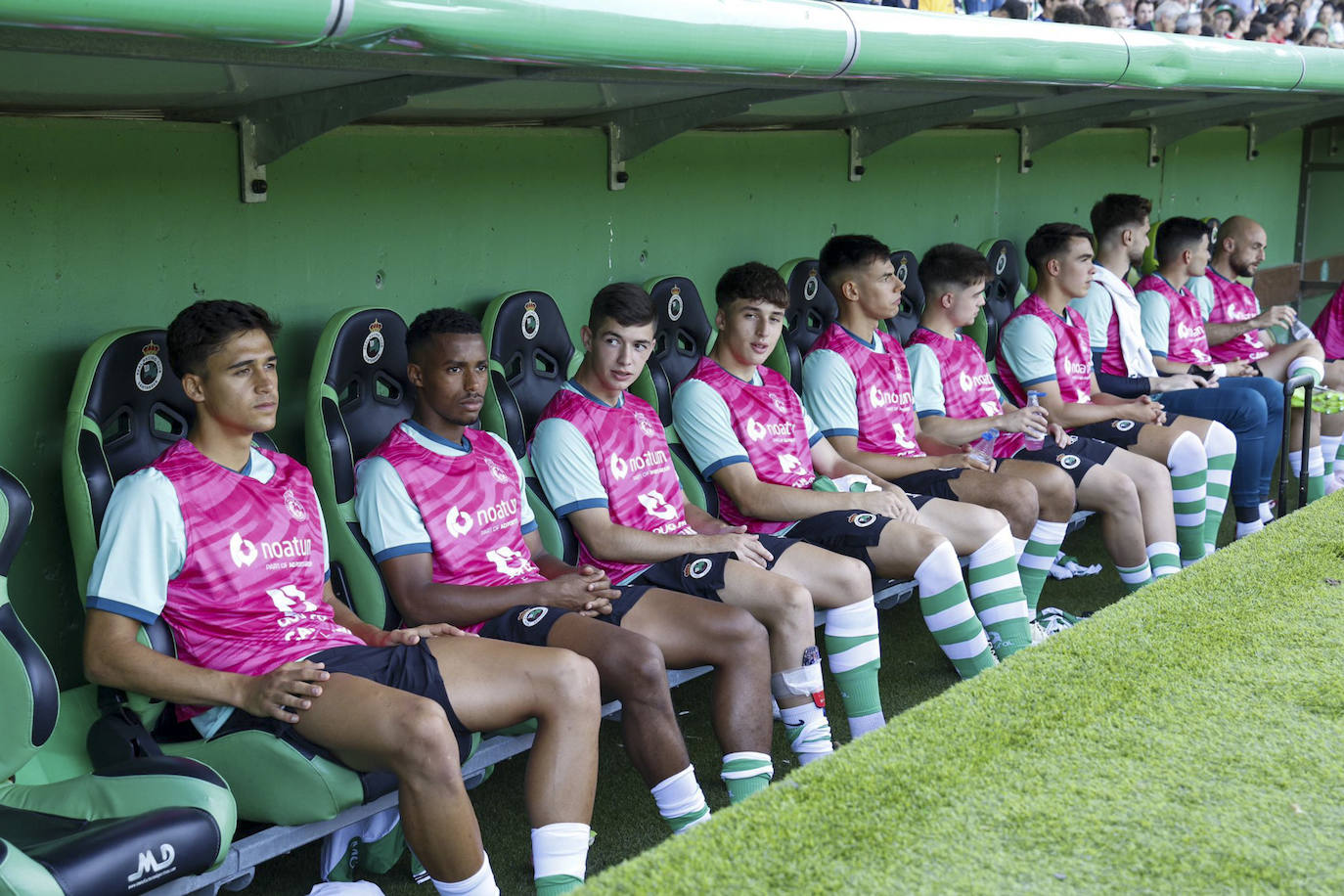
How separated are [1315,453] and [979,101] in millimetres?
2025

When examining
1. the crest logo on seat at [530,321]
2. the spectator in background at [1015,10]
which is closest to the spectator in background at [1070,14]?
the spectator in background at [1015,10]

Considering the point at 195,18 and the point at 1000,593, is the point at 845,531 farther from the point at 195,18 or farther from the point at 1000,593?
the point at 195,18

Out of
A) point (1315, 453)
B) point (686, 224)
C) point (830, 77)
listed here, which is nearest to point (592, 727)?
point (830, 77)

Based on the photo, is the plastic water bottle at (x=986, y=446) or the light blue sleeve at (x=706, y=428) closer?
the light blue sleeve at (x=706, y=428)

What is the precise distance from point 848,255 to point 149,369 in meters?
2.14

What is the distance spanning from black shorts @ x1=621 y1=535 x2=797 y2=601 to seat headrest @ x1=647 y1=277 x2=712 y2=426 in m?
0.67

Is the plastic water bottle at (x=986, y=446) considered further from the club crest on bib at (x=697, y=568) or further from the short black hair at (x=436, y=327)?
the short black hair at (x=436, y=327)

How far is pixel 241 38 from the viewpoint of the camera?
1816mm

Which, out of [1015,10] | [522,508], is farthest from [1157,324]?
[522,508]

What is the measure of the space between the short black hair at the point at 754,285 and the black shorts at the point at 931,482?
2.12 ft

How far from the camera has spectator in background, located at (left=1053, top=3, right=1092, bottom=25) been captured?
4434 millimetres

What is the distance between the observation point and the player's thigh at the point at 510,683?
2.32m

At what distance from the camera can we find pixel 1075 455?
13.4ft

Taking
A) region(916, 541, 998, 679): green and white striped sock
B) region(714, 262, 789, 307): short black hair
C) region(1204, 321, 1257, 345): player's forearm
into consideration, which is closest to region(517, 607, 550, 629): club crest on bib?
region(916, 541, 998, 679): green and white striped sock
